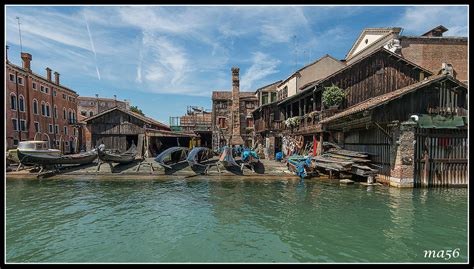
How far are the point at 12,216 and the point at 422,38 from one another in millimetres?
32616

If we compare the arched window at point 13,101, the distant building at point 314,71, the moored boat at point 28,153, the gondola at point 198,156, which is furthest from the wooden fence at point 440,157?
the arched window at point 13,101

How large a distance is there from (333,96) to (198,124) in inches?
1149

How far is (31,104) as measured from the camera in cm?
3172

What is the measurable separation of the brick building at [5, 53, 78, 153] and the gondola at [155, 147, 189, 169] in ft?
64.7

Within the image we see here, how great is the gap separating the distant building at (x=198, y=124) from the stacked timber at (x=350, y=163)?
2797 cm

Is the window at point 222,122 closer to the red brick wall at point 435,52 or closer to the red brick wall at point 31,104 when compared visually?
the red brick wall at point 31,104

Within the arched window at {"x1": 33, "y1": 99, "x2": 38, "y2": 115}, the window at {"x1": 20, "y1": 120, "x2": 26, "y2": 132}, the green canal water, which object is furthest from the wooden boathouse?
the green canal water

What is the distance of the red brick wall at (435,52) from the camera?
914 inches

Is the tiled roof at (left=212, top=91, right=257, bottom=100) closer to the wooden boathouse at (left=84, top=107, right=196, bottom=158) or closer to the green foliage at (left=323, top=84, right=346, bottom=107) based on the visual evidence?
the wooden boathouse at (left=84, top=107, right=196, bottom=158)

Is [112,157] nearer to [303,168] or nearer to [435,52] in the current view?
[303,168]

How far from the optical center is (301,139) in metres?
22.6

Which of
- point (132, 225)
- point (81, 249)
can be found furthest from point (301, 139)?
point (81, 249)

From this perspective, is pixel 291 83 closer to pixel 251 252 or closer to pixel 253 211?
pixel 253 211

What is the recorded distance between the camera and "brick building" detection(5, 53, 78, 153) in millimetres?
28672
